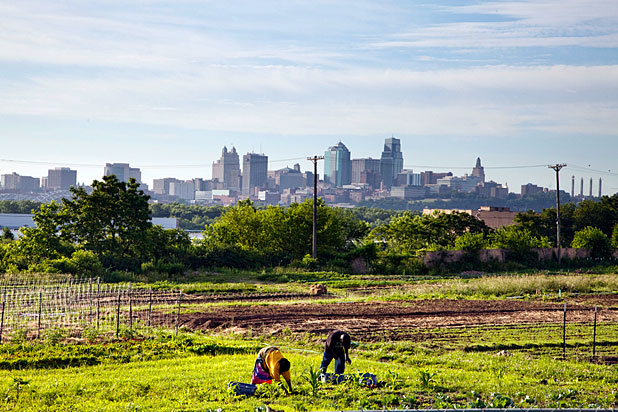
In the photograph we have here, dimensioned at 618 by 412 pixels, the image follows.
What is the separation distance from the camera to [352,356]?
17344 millimetres

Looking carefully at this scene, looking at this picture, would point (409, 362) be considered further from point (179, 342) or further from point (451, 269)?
point (451, 269)

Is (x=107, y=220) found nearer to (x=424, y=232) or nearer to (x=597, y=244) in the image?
(x=424, y=232)

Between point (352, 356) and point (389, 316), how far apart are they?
29.0 ft

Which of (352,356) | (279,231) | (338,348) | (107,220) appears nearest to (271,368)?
(338,348)

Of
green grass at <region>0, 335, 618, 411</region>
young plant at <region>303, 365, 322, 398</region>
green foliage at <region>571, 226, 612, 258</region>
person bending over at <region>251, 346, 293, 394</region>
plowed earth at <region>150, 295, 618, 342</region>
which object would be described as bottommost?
plowed earth at <region>150, 295, 618, 342</region>

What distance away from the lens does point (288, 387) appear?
40.3 ft

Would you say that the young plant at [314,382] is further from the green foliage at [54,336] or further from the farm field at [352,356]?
the green foliage at [54,336]

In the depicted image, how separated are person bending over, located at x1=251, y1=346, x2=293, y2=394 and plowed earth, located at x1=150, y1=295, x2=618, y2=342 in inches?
324

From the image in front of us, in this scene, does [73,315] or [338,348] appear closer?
[338,348]

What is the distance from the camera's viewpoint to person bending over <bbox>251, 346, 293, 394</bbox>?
39.5ft

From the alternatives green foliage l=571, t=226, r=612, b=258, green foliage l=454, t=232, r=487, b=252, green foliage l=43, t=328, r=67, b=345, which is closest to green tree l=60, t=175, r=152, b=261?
green foliage l=43, t=328, r=67, b=345

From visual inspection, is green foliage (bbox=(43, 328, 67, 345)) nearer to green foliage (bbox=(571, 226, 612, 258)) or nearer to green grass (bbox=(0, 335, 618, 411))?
green grass (bbox=(0, 335, 618, 411))

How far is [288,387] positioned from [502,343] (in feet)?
32.0

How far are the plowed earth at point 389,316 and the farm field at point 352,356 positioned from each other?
58mm
